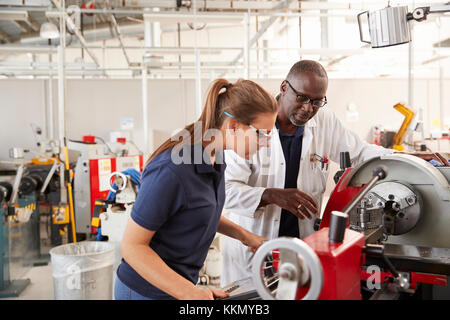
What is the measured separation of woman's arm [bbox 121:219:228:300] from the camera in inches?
38.3

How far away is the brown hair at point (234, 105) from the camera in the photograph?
1.13m

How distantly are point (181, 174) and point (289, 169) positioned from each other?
75 cm

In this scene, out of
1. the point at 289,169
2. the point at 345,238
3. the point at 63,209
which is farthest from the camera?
the point at 63,209

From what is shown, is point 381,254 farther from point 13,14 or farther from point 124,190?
point 13,14

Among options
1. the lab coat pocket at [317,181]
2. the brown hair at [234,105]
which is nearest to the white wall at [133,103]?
the lab coat pocket at [317,181]

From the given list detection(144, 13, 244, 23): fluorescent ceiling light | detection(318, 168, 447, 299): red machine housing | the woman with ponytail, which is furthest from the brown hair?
detection(144, 13, 244, 23): fluorescent ceiling light

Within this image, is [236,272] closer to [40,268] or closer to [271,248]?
[271,248]

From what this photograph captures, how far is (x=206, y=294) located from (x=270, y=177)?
0.77m

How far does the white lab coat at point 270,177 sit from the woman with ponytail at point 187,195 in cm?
37

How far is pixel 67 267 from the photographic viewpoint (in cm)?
262

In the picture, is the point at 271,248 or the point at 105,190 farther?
the point at 105,190

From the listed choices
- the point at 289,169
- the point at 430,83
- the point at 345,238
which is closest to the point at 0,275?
the point at 289,169

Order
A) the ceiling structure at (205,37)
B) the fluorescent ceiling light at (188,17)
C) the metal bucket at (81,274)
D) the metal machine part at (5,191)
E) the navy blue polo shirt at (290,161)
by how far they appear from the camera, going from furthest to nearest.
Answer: the ceiling structure at (205,37) < the fluorescent ceiling light at (188,17) < the metal machine part at (5,191) < the metal bucket at (81,274) < the navy blue polo shirt at (290,161)

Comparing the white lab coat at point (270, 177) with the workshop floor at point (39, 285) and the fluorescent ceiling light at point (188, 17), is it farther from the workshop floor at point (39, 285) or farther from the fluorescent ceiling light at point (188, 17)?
the workshop floor at point (39, 285)
